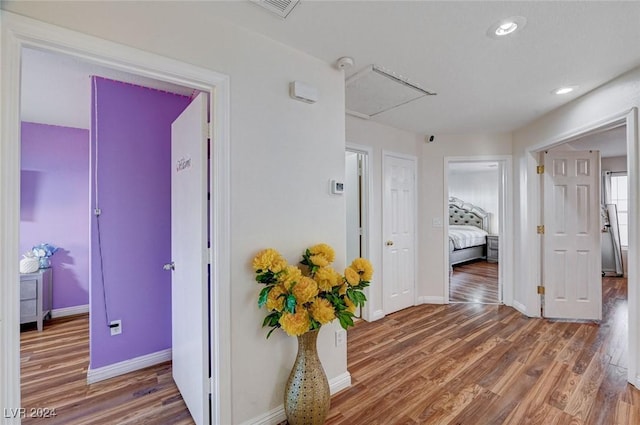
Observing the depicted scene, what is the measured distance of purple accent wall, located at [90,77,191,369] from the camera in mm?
2230

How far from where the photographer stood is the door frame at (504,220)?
Answer: 3643mm

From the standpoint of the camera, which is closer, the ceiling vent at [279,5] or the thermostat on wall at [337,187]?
the ceiling vent at [279,5]


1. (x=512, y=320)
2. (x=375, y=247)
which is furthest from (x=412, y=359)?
(x=512, y=320)

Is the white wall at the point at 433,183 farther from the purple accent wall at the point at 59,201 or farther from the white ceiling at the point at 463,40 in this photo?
the purple accent wall at the point at 59,201

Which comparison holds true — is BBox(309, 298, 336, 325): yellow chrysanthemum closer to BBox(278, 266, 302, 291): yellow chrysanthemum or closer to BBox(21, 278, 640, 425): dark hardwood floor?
BBox(278, 266, 302, 291): yellow chrysanthemum

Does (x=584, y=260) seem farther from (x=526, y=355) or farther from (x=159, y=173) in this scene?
(x=159, y=173)

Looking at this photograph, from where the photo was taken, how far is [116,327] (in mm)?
2268

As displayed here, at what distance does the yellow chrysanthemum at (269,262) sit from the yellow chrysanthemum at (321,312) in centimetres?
27

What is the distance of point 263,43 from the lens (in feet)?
5.46

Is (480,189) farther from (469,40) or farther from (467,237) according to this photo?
(469,40)

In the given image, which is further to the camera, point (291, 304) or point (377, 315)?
point (377, 315)

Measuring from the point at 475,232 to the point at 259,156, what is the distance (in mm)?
6386
